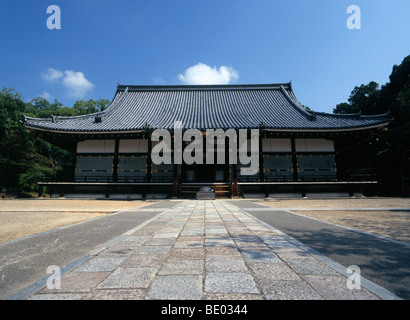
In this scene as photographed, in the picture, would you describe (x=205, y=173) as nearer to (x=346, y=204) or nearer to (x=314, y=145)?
(x=314, y=145)

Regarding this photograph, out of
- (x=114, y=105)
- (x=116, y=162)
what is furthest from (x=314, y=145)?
(x=114, y=105)

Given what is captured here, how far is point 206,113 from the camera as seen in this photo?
14.9 meters

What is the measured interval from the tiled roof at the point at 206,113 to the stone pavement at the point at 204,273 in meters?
9.30

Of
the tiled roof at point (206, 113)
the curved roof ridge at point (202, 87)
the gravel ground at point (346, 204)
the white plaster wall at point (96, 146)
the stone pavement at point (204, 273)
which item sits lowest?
the gravel ground at point (346, 204)

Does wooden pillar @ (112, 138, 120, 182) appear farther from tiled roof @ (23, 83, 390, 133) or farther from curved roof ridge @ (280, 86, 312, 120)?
curved roof ridge @ (280, 86, 312, 120)

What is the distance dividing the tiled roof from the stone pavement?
930cm

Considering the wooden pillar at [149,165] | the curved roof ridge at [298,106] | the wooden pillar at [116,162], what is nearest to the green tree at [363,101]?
the curved roof ridge at [298,106]

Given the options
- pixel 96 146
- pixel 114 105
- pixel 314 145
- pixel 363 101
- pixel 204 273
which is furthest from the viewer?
pixel 363 101

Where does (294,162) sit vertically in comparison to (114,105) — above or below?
below

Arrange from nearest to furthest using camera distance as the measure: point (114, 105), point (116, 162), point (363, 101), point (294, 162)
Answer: point (294, 162) < point (116, 162) < point (114, 105) < point (363, 101)

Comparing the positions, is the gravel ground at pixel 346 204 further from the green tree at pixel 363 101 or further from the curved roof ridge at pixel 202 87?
the green tree at pixel 363 101

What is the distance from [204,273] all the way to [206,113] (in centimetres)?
1400

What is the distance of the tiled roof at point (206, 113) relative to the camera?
11770 millimetres

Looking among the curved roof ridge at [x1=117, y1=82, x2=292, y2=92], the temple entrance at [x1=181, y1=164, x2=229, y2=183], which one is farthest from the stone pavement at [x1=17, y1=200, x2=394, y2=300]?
the curved roof ridge at [x1=117, y1=82, x2=292, y2=92]
